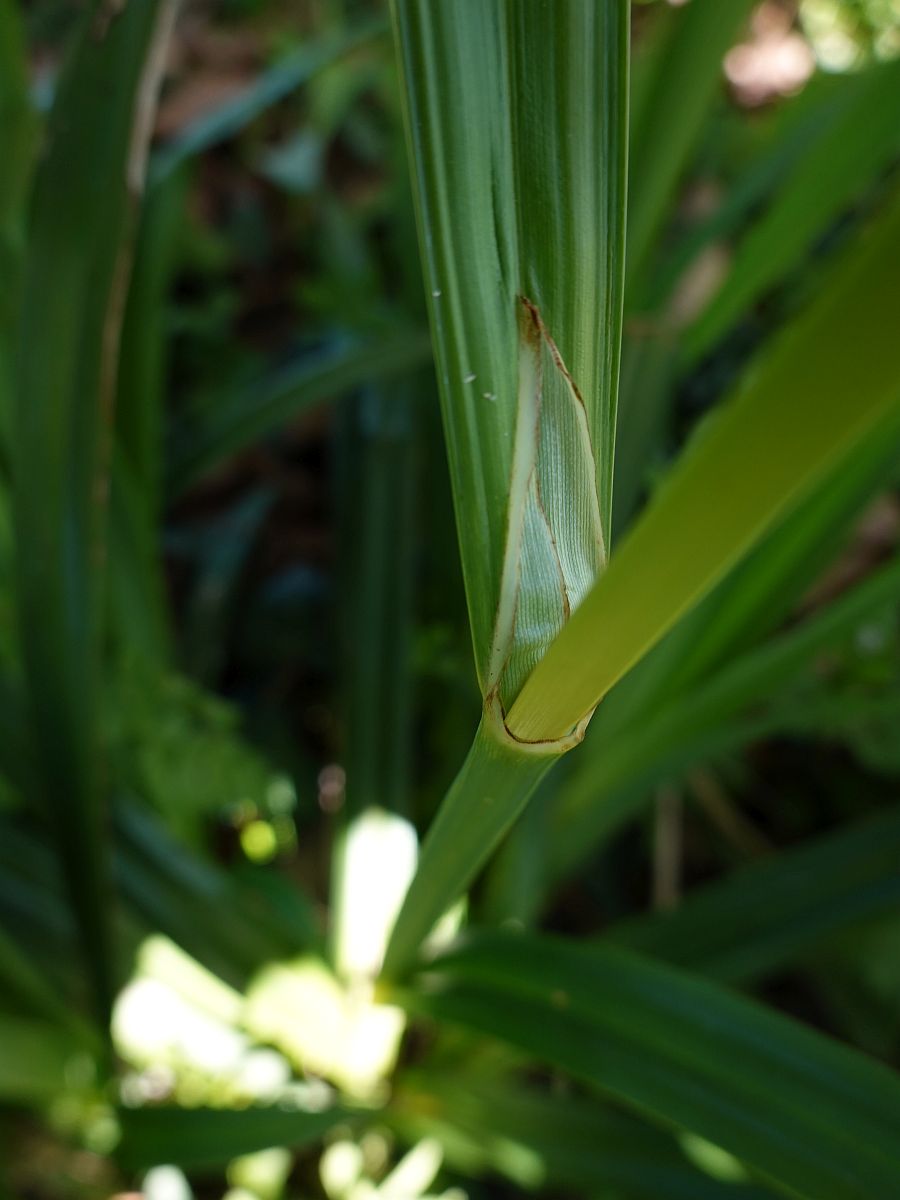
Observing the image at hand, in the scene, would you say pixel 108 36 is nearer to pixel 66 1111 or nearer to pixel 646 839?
pixel 66 1111


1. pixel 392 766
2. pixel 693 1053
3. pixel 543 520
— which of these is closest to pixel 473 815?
pixel 543 520

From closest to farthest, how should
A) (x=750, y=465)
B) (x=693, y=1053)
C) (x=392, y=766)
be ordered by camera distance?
(x=750, y=465)
(x=693, y=1053)
(x=392, y=766)

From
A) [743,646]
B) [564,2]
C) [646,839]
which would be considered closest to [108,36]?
[564,2]

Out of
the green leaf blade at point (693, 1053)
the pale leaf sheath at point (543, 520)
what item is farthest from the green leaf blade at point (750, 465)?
the green leaf blade at point (693, 1053)

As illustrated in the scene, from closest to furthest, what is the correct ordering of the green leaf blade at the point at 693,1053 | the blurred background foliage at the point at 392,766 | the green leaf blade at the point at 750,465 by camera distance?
the green leaf blade at the point at 750,465, the green leaf blade at the point at 693,1053, the blurred background foliage at the point at 392,766

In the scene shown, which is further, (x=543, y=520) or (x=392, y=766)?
(x=392, y=766)

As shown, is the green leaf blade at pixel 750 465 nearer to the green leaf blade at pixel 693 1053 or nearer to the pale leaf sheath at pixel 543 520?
the pale leaf sheath at pixel 543 520

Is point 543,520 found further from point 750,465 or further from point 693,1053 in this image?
point 693,1053

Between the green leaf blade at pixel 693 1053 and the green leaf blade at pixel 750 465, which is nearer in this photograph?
the green leaf blade at pixel 750 465

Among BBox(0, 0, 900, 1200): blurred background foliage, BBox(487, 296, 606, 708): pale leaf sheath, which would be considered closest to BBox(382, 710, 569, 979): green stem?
BBox(487, 296, 606, 708): pale leaf sheath
